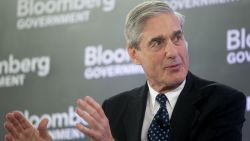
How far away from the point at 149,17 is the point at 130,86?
1.23 meters

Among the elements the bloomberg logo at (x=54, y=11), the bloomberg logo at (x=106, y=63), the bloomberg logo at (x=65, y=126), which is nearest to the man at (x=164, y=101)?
the bloomberg logo at (x=106, y=63)

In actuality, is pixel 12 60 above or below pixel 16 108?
above

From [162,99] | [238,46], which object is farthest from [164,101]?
[238,46]

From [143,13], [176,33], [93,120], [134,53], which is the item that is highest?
[143,13]

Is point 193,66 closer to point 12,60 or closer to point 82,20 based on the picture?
point 82,20

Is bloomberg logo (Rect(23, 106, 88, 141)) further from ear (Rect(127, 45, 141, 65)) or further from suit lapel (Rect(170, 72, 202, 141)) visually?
suit lapel (Rect(170, 72, 202, 141))

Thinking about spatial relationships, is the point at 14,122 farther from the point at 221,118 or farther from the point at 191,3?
the point at 191,3

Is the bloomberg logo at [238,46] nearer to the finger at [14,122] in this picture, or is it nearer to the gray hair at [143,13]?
the gray hair at [143,13]

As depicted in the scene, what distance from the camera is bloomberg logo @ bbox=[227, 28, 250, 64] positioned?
3.55 m

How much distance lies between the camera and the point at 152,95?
279cm

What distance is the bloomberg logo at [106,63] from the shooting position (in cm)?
395

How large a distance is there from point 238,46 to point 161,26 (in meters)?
1.00

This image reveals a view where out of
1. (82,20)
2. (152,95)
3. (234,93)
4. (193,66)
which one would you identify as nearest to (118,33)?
(82,20)

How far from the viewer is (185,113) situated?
8.46ft
